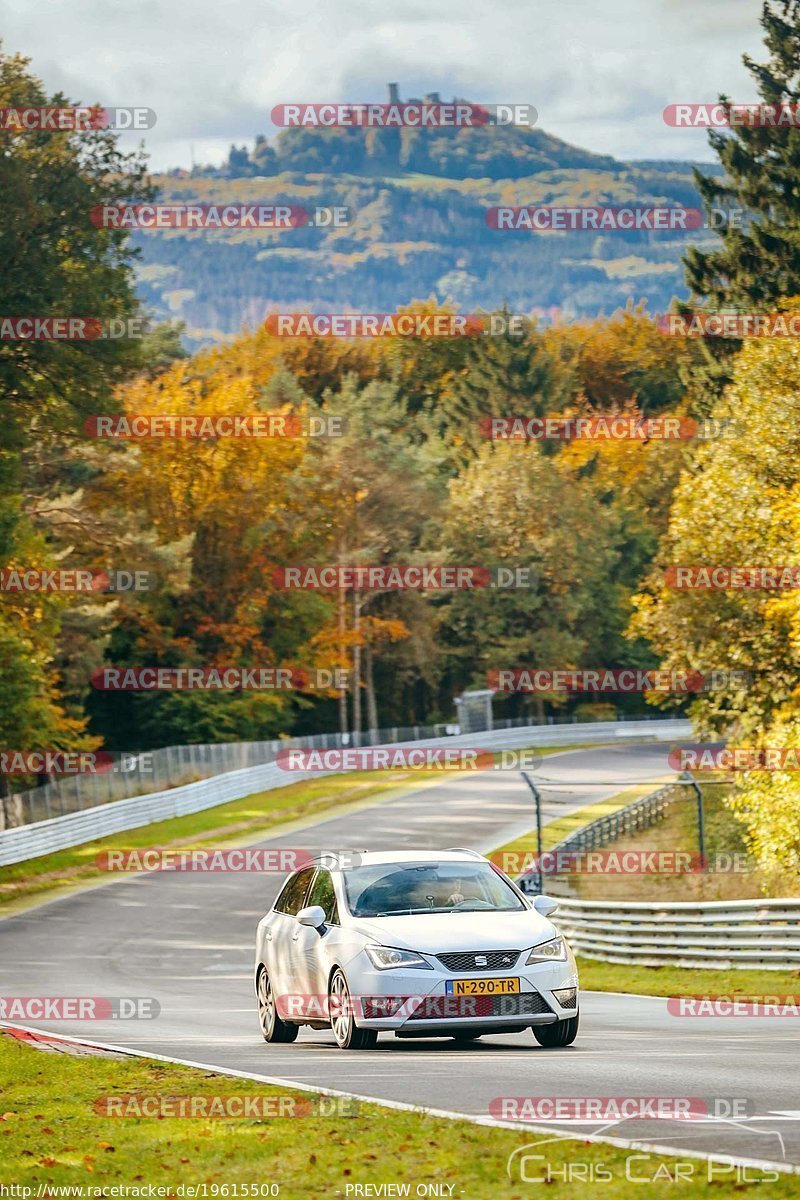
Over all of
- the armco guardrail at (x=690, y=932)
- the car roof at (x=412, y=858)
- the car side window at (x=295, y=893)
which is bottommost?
the armco guardrail at (x=690, y=932)

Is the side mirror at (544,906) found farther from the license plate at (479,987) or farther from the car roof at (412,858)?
the license plate at (479,987)

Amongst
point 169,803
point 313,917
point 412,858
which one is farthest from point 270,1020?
point 169,803

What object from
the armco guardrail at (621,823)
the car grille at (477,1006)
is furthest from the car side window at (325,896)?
the armco guardrail at (621,823)

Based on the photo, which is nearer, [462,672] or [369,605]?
[369,605]

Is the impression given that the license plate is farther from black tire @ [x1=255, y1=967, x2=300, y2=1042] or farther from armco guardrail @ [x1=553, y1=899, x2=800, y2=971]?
armco guardrail @ [x1=553, y1=899, x2=800, y2=971]

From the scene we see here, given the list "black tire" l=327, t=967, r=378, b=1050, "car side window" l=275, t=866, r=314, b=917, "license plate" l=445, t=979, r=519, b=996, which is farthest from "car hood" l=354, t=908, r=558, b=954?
"car side window" l=275, t=866, r=314, b=917

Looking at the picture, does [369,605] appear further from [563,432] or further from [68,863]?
[68,863]

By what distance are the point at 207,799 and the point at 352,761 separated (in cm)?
1434

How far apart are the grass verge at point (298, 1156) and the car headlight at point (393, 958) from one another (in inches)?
92.3

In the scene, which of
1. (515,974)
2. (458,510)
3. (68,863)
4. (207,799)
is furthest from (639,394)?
(515,974)

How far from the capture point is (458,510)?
88312mm

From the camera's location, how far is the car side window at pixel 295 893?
15.2 meters

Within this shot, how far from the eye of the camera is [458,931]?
42.8 feet

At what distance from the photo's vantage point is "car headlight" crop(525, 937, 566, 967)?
509 inches
